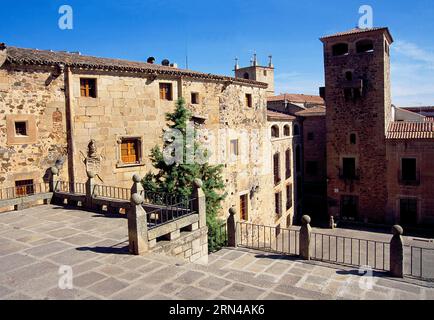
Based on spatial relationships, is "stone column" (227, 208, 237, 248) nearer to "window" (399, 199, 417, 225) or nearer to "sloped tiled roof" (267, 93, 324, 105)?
"window" (399, 199, 417, 225)

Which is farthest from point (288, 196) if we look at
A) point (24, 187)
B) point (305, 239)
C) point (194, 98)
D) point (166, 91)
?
point (24, 187)

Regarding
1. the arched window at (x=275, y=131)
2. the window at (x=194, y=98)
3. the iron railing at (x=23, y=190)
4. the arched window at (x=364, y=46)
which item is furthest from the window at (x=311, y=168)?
the iron railing at (x=23, y=190)

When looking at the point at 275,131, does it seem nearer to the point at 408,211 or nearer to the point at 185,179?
the point at 408,211

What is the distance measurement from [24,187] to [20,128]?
2422 millimetres

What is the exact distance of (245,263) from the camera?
33.9ft

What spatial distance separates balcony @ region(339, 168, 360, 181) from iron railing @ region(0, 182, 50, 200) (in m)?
22.2

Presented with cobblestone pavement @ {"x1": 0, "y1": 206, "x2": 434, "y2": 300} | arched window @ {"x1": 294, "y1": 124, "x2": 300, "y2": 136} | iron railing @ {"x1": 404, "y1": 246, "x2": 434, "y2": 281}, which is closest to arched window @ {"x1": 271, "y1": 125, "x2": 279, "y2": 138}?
arched window @ {"x1": 294, "y1": 124, "x2": 300, "y2": 136}

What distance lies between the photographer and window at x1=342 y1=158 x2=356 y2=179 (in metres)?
28.4

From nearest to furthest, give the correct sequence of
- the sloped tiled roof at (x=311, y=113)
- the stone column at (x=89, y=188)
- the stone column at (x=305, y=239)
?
1. the stone column at (x=305, y=239)
2. the stone column at (x=89, y=188)
3. the sloped tiled roof at (x=311, y=113)

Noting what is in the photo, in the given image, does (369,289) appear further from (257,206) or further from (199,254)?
(257,206)

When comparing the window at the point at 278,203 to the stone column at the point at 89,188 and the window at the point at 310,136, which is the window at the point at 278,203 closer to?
the window at the point at 310,136

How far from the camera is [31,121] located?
14.6 meters

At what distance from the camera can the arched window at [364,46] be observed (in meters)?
27.5
